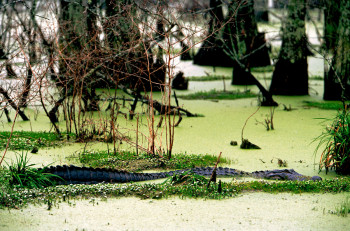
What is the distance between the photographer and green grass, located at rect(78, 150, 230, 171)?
17.0ft

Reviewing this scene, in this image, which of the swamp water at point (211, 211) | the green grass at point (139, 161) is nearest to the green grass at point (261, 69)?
the swamp water at point (211, 211)

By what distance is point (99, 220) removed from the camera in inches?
142

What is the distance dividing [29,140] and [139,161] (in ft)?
4.72

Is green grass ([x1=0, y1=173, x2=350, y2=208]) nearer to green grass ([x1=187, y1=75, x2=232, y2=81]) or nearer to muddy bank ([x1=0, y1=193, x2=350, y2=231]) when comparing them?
muddy bank ([x1=0, y1=193, x2=350, y2=231])

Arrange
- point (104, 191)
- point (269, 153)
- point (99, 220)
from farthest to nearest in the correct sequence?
1. point (269, 153)
2. point (104, 191)
3. point (99, 220)

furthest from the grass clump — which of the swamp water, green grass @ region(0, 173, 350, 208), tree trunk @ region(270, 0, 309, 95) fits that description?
green grass @ region(0, 173, 350, 208)

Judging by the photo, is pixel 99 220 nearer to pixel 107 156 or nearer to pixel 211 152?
pixel 107 156

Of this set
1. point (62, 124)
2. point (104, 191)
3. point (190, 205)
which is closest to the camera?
point (190, 205)

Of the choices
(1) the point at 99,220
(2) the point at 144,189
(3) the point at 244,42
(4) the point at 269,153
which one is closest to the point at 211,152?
(4) the point at 269,153

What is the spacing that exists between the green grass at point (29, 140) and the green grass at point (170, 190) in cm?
168

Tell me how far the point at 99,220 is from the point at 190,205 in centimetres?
70

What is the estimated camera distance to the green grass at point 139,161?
204 inches

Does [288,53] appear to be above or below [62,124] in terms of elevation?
above

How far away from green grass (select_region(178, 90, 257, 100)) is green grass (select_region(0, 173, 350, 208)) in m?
4.80
